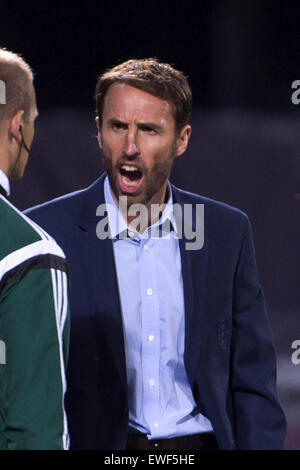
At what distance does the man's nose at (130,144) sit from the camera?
199 cm

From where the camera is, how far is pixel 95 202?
2016 mm

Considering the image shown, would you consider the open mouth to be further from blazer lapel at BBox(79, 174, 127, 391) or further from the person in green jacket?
the person in green jacket

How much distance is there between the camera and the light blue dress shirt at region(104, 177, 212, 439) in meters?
1.89

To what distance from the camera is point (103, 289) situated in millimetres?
1905

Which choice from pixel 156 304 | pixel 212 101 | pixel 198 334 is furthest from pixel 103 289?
pixel 212 101

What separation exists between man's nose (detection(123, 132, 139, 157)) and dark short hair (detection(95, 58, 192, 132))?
121mm

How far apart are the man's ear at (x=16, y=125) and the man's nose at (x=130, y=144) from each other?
0.49 metres

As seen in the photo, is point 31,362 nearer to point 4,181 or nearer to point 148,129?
point 4,181

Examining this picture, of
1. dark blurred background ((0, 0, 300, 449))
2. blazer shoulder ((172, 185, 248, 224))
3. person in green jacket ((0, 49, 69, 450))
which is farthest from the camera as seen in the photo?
dark blurred background ((0, 0, 300, 449))

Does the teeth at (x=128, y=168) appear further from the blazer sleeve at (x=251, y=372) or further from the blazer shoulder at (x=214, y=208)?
the blazer sleeve at (x=251, y=372)

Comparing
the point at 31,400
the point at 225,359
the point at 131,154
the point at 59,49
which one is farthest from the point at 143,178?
the point at 31,400

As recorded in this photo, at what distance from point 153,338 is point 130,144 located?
1.67 feet

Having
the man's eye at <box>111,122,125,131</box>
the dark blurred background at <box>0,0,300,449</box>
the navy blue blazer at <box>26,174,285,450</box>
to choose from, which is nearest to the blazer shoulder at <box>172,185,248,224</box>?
the navy blue blazer at <box>26,174,285,450</box>

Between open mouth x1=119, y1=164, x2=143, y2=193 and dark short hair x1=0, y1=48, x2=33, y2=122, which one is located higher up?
dark short hair x1=0, y1=48, x2=33, y2=122
